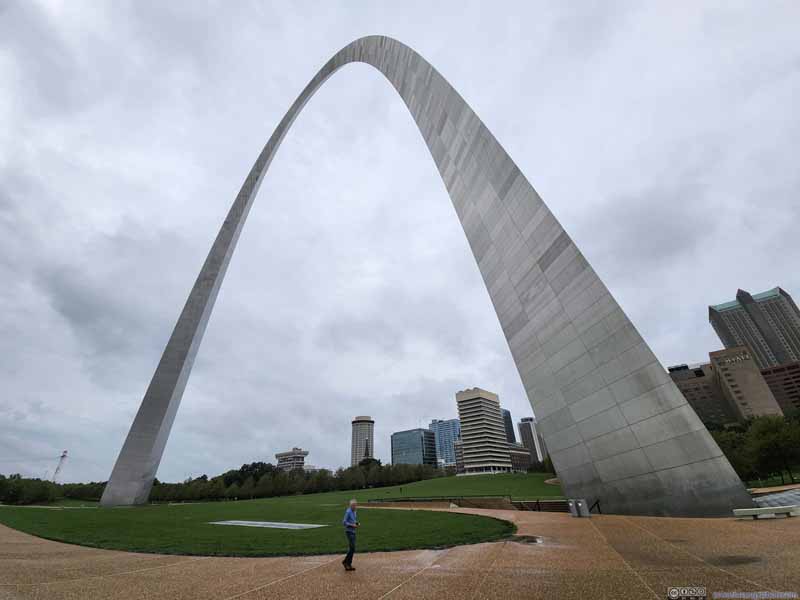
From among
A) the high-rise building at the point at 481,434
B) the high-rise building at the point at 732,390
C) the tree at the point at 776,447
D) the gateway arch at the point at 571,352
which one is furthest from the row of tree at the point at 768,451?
the high-rise building at the point at 481,434

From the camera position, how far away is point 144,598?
4746mm

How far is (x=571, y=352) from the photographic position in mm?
13617

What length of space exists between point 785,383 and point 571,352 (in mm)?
209229

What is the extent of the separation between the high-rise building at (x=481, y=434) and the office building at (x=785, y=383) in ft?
370

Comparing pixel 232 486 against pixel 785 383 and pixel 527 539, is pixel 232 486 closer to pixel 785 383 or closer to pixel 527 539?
pixel 527 539

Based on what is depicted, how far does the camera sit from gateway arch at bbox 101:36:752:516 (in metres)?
10.9

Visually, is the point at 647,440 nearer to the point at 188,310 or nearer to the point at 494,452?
the point at 188,310

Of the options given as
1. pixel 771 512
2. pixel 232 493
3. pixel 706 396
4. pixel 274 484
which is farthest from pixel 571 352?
pixel 706 396

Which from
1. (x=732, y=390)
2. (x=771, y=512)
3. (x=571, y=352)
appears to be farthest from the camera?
(x=732, y=390)

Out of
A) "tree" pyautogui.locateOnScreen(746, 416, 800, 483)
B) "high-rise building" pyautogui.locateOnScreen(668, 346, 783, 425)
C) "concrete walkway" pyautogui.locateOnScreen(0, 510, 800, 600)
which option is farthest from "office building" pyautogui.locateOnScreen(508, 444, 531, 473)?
"concrete walkway" pyautogui.locateOnScreen(0, 510, 800, 600)

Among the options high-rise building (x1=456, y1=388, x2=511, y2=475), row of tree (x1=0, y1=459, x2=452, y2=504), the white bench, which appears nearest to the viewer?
the white bench

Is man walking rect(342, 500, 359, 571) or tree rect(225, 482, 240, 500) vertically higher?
tree rect(225, 482, 240, 500)

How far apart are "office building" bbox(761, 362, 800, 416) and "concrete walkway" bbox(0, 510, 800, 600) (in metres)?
204

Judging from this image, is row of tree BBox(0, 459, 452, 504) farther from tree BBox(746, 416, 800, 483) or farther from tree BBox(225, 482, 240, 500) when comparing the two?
tree BBox(746, 416, 800, 483)
